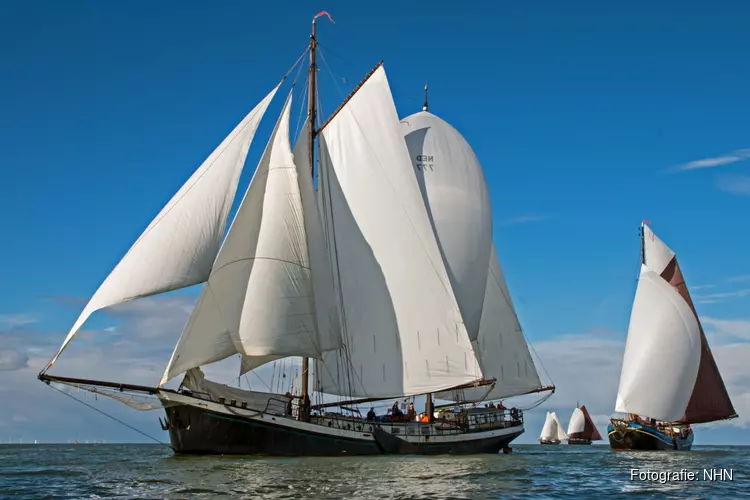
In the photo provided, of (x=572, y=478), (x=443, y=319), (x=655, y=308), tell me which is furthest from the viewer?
(x=655, y=308)

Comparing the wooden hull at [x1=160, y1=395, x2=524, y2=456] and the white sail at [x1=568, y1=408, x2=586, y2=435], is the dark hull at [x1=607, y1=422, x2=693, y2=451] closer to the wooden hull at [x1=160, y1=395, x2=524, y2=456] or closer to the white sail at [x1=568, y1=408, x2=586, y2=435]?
the wooden hull at [x1=160, y1=395, x2=524, y2=456]

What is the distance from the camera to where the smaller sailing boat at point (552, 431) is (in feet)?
462

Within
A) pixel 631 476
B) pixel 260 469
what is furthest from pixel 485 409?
pixel 260 469

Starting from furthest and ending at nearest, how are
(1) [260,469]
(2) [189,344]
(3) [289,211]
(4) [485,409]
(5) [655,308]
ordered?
(5) [655,308]
(4) [485,409]
(3) [289,211]
(2) [189,344]
(1) [260,469]

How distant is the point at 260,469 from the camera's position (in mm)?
34250

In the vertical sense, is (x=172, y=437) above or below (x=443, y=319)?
below

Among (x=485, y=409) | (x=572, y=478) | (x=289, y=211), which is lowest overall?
(x=572, y=478)

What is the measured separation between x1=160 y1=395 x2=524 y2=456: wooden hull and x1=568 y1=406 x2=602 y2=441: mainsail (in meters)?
94.0

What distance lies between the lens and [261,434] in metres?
40.9

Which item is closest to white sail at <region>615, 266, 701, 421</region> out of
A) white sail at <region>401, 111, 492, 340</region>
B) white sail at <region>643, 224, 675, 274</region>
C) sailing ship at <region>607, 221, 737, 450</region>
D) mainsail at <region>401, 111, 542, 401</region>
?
sailing ship at <region>607, 221, 737, 450</region>

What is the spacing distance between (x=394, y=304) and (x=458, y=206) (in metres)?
9.57

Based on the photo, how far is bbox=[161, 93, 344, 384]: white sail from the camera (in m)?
41.3

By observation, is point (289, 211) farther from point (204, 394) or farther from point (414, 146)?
point (414, 146)

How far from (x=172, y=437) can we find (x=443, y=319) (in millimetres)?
15891
